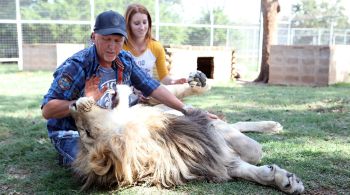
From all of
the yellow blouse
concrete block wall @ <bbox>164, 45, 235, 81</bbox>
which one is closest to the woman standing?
the yellow blouse

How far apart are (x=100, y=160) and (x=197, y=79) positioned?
3.95ft

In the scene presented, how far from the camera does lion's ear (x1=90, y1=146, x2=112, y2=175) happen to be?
7.09 feet

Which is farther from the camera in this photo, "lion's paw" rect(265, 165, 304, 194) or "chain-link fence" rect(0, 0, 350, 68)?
"chain-link fence" rect(0, 0, 350, 68)

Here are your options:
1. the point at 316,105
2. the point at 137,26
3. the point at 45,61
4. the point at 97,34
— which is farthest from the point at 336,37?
the point at 97,34

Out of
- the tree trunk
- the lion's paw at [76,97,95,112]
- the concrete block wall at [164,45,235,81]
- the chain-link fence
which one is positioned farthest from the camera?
the chain-link fence

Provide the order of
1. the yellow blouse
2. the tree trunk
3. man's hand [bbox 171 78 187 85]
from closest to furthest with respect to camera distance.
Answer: man's hand [bbox 171 78 187 85]
the yellow blouse
the tree trunk

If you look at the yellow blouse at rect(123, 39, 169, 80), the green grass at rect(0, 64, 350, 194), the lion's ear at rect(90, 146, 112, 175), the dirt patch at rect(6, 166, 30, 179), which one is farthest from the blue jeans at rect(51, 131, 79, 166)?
the yellow blouse at rect(123, 39, 169, 80)

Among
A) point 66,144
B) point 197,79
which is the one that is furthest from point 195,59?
point 66,144

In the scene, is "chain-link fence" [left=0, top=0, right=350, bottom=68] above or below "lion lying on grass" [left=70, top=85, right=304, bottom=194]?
above

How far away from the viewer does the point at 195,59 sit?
9695mm

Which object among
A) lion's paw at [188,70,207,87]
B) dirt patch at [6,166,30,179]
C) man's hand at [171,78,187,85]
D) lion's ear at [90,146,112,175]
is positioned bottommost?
dirt patch at [6,166,30,179]

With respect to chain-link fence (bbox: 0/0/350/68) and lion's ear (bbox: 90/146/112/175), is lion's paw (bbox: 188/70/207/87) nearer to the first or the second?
lion's ear (bbox: 90/146/112/175)

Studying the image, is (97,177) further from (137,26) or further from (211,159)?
(137,26)

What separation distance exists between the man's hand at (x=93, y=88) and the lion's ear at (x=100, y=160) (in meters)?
0.56
